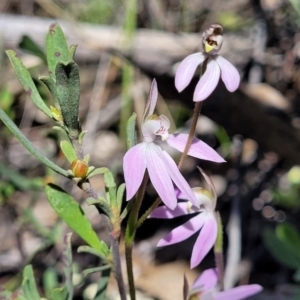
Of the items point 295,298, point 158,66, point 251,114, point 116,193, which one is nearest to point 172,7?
point 158,66

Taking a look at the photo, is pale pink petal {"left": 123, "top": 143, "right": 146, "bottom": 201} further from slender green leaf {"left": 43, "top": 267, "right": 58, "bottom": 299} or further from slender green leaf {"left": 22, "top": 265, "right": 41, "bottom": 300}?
slender green leaf {"left": 43, "top": 267, "right": 58, "bottom": 299}

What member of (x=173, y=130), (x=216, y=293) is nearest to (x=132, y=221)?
(x=216, y=293)

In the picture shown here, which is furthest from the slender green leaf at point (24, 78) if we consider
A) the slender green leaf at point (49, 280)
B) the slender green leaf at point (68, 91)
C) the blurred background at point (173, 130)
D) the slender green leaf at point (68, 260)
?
the slender green leaf at point (49, 280)

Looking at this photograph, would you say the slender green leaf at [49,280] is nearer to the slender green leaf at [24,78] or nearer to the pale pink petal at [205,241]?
the pale pink petal at [205,241]

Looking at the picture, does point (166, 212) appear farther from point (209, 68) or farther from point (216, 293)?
point (209, 68)

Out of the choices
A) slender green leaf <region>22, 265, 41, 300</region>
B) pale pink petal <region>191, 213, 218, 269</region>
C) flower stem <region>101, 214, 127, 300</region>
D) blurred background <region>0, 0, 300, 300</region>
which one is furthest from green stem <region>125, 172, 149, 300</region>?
blurred background <region>0, 0, 300, 300</region>
